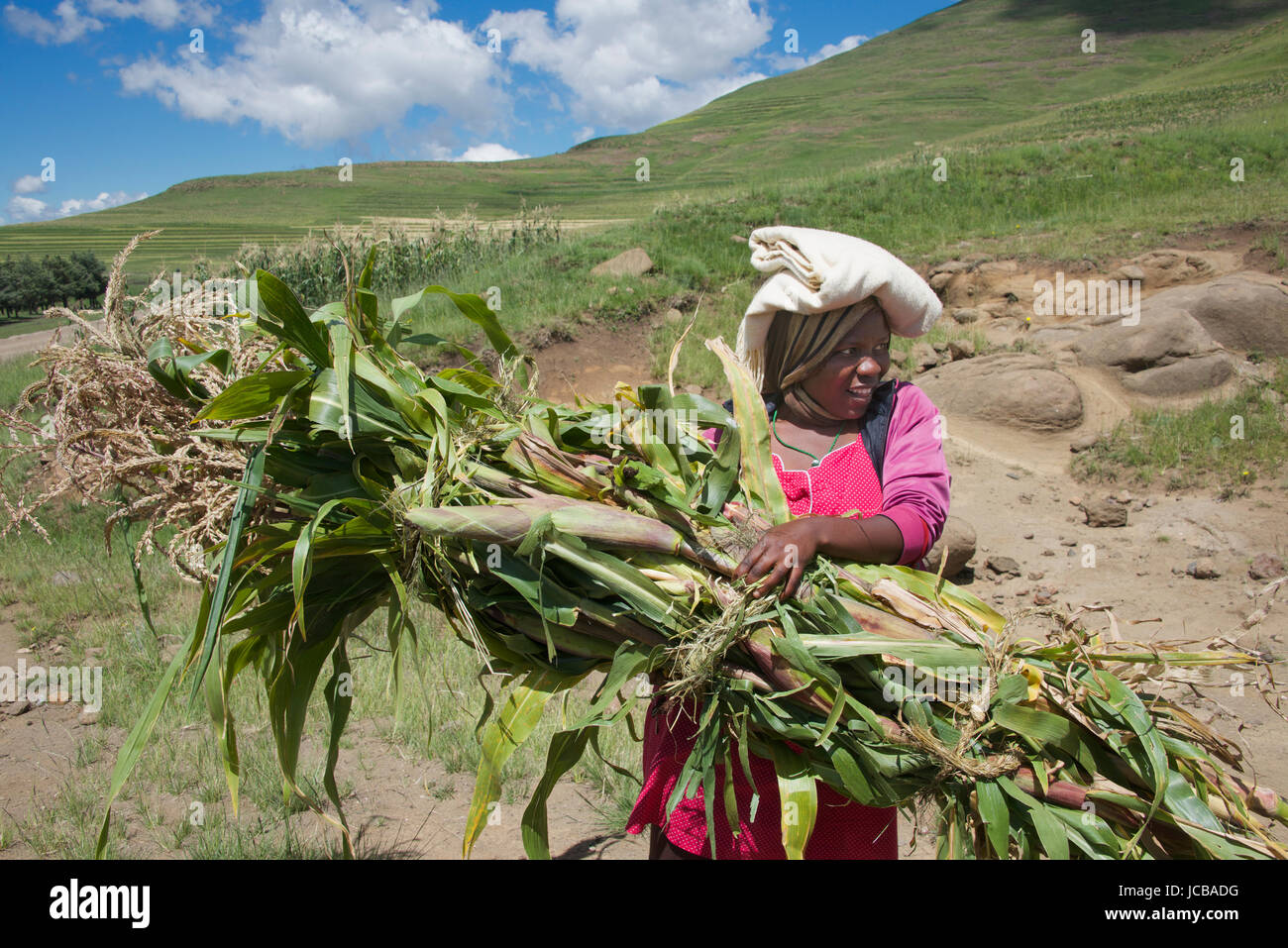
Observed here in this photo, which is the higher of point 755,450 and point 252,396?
point 252,396

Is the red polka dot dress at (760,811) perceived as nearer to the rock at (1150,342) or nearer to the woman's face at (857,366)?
the woman's face at (857,366)

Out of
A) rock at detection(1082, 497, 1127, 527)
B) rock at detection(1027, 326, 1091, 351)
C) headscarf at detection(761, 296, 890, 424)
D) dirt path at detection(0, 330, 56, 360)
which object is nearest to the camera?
headscarf at detection(761, 296, 890, 424)

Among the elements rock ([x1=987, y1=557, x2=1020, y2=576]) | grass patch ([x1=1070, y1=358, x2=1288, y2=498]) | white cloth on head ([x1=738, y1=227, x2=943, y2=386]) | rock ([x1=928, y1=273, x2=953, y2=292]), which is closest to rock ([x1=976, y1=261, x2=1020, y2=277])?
rock ([x1=928, y1=273, x2=953, y2=292])

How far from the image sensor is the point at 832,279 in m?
1.63

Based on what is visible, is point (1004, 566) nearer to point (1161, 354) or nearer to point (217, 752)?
point (1161, 354)

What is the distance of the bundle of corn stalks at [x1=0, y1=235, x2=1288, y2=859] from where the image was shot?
1310 millimetres

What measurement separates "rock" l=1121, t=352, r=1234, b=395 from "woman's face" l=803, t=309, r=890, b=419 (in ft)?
20.3

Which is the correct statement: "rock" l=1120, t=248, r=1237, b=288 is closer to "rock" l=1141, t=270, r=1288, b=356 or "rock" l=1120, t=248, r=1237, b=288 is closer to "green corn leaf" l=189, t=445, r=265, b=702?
"rock" l=1141, t=270, r=1288, b=356

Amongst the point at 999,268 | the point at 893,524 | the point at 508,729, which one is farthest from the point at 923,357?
the point at 508,729

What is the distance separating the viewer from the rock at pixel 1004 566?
525 centimetres

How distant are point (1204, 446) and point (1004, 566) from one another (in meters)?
2.02

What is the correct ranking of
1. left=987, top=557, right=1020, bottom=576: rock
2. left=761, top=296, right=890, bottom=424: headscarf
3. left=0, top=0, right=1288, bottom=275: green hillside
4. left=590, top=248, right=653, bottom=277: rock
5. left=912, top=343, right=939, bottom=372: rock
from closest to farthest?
left=761, top=296, right=890, bottom=424: headscarf < left=987, top=557, right=1020, bottom=576: rock < left=912, top=343, right=939, bottom=372: rock < left=590, top=248, right=653, bottom=277: rock < left=0, top=0, right=1288, bottom=275: green hillside

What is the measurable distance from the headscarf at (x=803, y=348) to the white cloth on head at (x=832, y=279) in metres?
0.03
